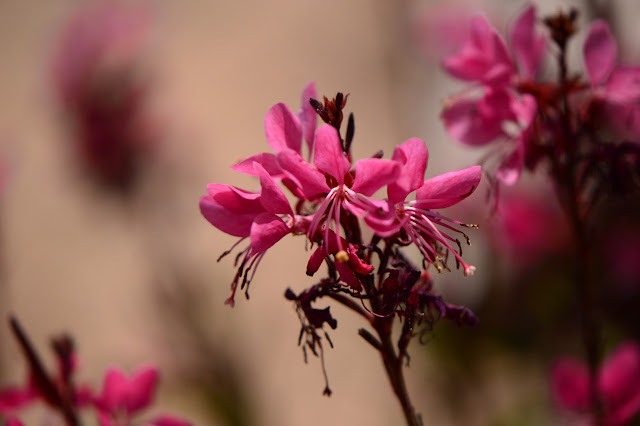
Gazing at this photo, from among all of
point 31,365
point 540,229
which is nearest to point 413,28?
point 540,229

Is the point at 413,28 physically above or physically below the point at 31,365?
above

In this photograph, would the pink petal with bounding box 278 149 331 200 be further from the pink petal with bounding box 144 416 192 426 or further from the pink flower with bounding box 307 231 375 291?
the pink petal with bounding box 144 416 192 426

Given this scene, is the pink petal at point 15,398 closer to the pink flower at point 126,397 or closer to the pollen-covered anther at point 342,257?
the pink flower at point 126,397

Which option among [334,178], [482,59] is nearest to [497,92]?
[482,59]

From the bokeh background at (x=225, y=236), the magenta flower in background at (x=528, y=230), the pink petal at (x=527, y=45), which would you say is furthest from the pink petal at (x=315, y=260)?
the magenta flower in background at (x=528, y=230)

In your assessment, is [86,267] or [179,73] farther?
[179,73]

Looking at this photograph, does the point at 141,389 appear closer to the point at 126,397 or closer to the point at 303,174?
the point at 126,397

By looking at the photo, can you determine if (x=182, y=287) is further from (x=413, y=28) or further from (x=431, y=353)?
(x=413, y=28)

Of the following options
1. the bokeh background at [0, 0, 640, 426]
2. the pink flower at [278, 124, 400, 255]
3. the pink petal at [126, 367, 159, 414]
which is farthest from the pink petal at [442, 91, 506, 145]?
the bokeh background at [0, 0, 640, 426]
